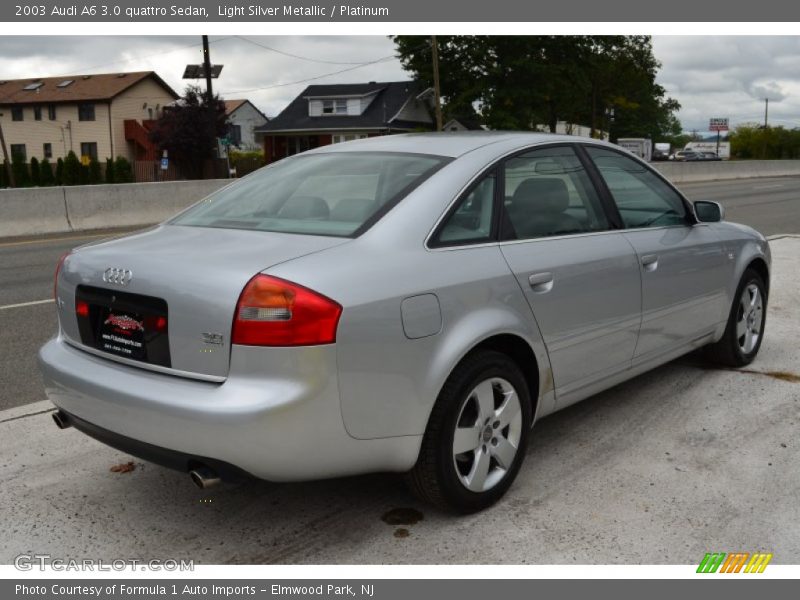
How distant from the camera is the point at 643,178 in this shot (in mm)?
4969

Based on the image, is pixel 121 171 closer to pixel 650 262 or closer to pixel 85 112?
pixel 85 112

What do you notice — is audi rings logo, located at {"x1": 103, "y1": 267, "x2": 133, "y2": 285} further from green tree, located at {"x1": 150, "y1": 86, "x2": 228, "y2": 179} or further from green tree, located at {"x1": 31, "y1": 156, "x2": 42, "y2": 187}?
green tree, located at {"x1": 150, "y1": 86, "x2": 228, "y2": 179}

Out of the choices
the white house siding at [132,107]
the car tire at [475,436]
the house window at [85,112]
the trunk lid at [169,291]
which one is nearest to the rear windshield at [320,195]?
the trunk lid at [169,291]

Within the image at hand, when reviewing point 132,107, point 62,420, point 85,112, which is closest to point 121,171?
point 132,107

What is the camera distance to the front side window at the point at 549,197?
156 inches

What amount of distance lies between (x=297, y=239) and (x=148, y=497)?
4.48 ft

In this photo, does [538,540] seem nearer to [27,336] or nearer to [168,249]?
[168,249]

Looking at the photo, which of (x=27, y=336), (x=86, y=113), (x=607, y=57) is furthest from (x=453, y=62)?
(x=27, y=336)

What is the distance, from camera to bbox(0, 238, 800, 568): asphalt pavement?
3.35m

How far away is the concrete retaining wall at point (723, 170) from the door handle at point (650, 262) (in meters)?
31.3

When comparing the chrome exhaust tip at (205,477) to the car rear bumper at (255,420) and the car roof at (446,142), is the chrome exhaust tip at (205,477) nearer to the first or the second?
the car rear bumper at (255,420)

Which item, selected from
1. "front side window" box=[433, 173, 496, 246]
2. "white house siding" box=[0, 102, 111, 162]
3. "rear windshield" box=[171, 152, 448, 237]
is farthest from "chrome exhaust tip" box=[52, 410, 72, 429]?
"white house siding" box=[0, 102, 111, 162]

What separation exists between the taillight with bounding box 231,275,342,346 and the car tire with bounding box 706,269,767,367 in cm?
339

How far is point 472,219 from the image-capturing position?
3.72 metres
